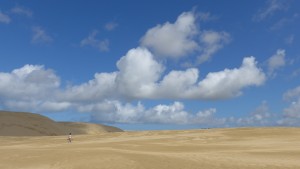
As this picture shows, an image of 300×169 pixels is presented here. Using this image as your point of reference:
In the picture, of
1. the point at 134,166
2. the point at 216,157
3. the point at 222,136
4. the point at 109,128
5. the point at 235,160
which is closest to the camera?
the point at 134,166

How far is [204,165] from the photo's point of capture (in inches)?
807

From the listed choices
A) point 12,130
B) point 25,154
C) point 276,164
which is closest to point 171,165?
point 276,164

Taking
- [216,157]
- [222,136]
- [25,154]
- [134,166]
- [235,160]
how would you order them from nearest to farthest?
[134,166], [235,160], [216,157], [25,154], [222,136]

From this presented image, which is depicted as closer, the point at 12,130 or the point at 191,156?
the point at 191,156

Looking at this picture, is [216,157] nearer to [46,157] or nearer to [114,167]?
[114,167]

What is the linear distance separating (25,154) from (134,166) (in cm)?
968

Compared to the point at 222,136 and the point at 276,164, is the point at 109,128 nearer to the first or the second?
the point at 222,136

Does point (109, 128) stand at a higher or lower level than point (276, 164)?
higher

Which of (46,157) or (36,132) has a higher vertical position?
(36,132)

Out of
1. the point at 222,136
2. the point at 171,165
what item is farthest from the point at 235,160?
the point at 222,136

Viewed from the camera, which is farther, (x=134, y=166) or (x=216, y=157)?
(x=216, y=157)

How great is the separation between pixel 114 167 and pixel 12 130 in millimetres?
57523

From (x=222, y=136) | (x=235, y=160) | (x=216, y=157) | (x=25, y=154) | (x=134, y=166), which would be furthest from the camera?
(x=222, y=136)

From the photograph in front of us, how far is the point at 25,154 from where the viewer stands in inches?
1033
